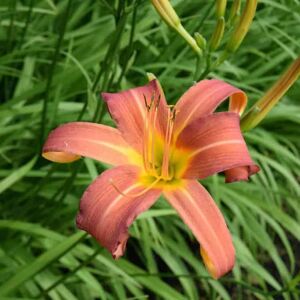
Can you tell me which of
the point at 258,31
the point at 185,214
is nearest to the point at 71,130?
the point at 185,214

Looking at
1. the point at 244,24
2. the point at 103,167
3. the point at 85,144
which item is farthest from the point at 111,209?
the point at 103,167

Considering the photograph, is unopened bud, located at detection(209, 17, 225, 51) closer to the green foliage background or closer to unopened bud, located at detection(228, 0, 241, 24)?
unopened bud, located at detection(228, 0, 241, 24)

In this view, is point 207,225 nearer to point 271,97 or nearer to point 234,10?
point 271,97

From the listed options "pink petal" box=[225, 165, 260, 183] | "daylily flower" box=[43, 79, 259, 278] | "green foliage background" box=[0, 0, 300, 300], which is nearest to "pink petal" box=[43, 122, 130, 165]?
"daylily flower" box=[43, 79, 259, 278]

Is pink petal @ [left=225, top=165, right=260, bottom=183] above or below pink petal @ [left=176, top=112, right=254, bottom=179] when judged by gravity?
below

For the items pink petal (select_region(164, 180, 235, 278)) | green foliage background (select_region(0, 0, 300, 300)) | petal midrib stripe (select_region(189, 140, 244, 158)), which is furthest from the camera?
green foliage background (select_region(0, 0, 300, 300))

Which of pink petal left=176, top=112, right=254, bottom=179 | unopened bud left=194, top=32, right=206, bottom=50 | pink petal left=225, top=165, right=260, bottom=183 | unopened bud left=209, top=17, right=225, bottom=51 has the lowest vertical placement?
pink petal left=225, top=165, right=260, bottom=183

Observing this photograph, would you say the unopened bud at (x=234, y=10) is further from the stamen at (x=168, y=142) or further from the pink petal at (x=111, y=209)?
the pink petal at (x=111, y=209)

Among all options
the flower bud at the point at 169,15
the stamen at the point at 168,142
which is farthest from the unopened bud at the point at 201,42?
the stamen at the point at 168,142
